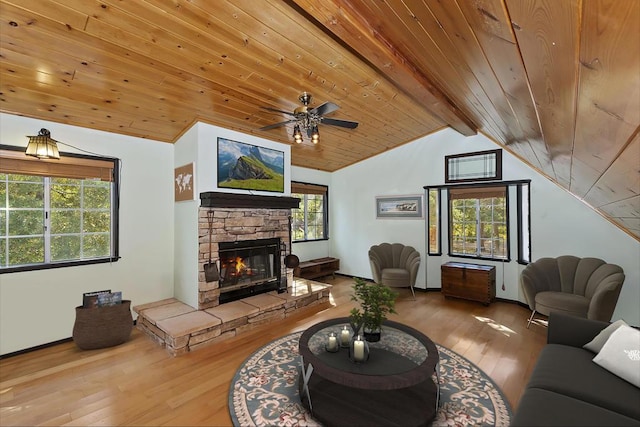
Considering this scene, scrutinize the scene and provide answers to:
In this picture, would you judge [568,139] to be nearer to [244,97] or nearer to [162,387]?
[244,97]

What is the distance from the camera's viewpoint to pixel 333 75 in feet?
10.3

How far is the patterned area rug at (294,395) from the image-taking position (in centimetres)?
216

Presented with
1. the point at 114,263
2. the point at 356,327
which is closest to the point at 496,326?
the point at 356,327

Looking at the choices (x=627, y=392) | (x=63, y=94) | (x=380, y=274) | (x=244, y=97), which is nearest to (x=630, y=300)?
(x=627, y=392)

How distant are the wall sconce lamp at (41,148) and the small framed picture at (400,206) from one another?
16.8ft

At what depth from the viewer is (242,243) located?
4246 mm

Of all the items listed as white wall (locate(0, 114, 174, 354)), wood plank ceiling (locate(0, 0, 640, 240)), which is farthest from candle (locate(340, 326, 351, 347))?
white wall (locate(0, 114, 174, 354))

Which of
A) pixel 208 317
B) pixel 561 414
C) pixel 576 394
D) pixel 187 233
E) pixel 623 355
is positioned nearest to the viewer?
pixel 561 414

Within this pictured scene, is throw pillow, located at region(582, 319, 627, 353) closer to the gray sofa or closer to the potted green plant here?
the gray sofa

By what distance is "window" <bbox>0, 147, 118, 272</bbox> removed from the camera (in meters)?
3.13

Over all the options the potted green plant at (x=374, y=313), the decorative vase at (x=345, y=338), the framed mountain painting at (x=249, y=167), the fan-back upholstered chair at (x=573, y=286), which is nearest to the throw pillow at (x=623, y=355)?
the fan-back upholstered chair at (x=573, y=286)

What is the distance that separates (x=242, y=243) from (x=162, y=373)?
1854 millimetres

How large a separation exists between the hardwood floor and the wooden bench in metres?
1.77

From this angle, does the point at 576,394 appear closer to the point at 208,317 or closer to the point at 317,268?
the point at 208,317
